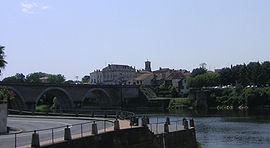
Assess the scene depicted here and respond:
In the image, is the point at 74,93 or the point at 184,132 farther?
the point at 74,93

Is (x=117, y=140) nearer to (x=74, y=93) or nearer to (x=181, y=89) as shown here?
(x=74, y=93)

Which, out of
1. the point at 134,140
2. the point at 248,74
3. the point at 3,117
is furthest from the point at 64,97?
the point at 134,140

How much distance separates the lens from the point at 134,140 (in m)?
25.6

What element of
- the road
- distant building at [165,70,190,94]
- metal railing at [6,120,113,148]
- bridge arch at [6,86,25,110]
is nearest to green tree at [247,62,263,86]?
distant building at [165,70,190,94]

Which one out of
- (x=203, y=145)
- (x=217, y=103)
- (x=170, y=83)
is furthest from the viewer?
(x=170, y=83)

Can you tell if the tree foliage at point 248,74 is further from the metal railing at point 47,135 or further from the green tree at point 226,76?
the metal railing at point 47,135

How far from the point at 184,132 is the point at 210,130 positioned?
19.9m

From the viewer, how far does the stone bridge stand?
8462 centimetres

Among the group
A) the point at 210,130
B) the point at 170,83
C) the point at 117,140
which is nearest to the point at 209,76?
the point at 170,83

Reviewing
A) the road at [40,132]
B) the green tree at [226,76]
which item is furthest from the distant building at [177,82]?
the road at [40,132]

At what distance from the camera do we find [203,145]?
3753 cm

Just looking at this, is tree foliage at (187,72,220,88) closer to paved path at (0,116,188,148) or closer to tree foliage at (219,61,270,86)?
tree foliage at (219,61,270,86)

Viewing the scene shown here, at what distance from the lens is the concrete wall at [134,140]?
69.2ft

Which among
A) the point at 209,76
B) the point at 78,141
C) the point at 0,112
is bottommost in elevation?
the point at 78,141
